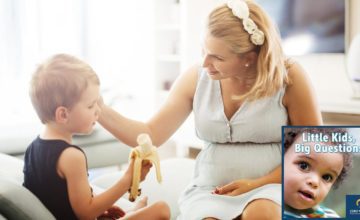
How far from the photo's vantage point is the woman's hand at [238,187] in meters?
0.83

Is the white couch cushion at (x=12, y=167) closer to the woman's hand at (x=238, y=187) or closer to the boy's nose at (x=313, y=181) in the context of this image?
the woman's hand at (x=238, y=187)

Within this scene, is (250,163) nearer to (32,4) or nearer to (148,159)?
(148,159)

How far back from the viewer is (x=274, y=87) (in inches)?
32.4

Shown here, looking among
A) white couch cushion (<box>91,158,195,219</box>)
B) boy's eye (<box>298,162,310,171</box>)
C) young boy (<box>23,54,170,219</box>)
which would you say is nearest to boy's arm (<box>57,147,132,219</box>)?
young boy (<box>23,54,170,219</box>)

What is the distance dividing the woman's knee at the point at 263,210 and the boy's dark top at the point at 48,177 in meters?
0.28

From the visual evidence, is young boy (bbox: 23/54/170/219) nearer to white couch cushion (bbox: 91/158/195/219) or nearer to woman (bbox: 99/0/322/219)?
woman (bbox: 99/0/322/219)

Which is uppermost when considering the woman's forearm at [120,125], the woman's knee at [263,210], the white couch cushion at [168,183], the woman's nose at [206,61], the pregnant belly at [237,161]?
the woman's nose at [206,61]

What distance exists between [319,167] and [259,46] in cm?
22

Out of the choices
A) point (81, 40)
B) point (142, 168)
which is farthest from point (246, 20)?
point (81, 40)

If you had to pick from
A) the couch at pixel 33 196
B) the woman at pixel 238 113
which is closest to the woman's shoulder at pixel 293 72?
the woman at pixel 238 113

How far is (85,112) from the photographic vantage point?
0.71m

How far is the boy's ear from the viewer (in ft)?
2.29

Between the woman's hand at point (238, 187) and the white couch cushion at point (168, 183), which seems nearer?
the woman's hand at point (238, 187)

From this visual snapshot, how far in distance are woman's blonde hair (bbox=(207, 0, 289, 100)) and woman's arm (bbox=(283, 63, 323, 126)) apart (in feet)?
0.10
